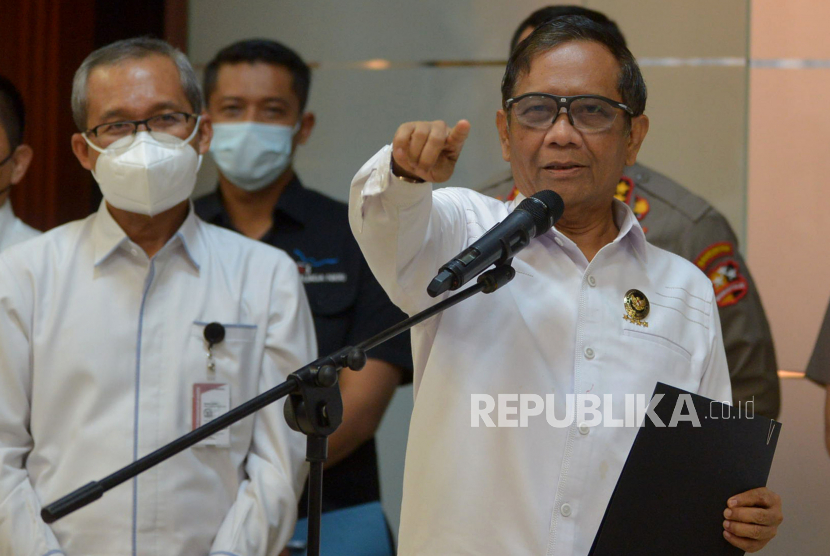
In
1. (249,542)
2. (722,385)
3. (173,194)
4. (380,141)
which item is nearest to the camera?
(722,385)

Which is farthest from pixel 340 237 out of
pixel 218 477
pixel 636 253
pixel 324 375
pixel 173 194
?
pixel 324 375

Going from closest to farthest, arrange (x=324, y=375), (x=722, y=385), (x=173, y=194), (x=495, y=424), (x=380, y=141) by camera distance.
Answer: (x=324, y=375) < (x=495, y=424) < (x=722, y=385) < (x=173, y=194) < (x=380, y=141)

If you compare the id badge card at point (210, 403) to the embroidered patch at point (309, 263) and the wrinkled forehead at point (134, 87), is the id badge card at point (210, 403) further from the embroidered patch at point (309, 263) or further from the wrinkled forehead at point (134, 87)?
the embroidered patch at point (309, 263)

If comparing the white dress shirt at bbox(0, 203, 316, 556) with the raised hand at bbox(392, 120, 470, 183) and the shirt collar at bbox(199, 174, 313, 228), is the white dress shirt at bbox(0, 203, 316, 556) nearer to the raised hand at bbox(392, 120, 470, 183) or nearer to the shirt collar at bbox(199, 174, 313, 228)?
the shirt collar at bbox(199, 174, 313, 228)

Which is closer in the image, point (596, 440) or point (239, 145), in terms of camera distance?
point (596, 440)

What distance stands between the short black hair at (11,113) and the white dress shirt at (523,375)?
5.95 ft

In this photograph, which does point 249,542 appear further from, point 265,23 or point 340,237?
point 265,23

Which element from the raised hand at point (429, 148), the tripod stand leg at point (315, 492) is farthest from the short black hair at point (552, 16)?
the tripod stand leg at point (315, 492)

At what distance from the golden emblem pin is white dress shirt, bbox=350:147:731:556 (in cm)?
1

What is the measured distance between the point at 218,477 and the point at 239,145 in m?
1.28

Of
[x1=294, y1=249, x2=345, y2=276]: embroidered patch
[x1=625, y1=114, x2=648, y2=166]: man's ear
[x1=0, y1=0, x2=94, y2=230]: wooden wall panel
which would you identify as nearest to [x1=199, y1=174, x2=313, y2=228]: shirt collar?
[x1=294, y1=249, x2=345, y2=276]: embroidered patch

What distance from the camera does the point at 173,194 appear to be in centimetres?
237

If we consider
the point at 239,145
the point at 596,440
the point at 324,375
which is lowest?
the point at 596,440

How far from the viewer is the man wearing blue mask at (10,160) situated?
9.57 feet
